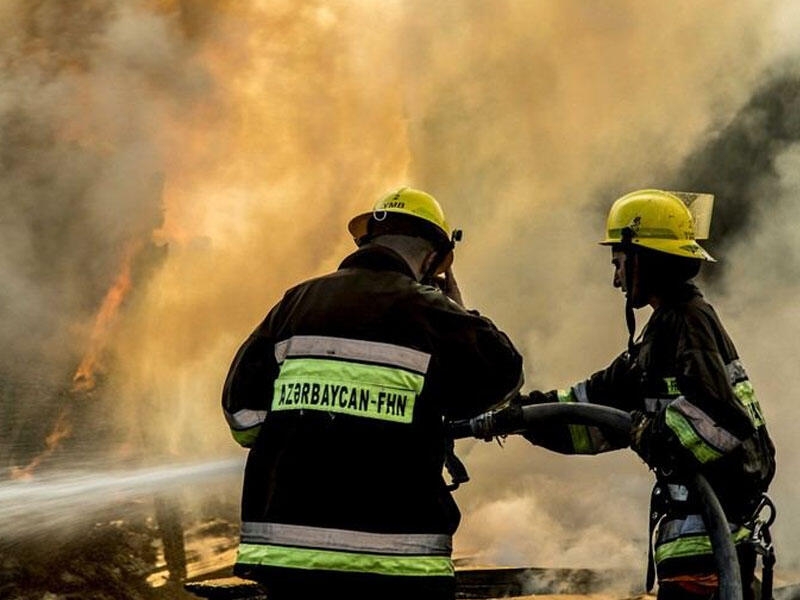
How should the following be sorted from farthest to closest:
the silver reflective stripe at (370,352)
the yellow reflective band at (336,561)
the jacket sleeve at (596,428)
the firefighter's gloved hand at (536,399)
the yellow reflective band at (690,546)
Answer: the firefighter's gloved hand at (536,399) → the jacket sleeve at (596,428) → the yellow reflective band at (690,546) → the silver reflective stripe at (370,352) → the yellow reflective band at (336,561)

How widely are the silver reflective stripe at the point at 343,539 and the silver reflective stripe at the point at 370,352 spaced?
465 millimetres

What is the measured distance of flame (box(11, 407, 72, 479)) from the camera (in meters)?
12.2

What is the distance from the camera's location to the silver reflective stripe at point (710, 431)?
298 centimetres

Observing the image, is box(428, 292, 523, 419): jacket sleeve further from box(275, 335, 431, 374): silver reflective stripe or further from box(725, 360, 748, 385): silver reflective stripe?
box(725, 360, 748, 385): silver reflective stripe

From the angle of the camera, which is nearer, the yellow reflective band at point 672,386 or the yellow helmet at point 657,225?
the yellow reflective band at point 672,386

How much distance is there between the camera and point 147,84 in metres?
12.9

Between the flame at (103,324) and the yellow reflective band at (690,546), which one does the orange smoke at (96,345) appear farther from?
the yellow reflective band at (690,546)

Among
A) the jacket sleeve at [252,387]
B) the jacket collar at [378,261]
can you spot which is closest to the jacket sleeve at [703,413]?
the jacket collar at [378,261]

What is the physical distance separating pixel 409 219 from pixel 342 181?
1248 centimetres

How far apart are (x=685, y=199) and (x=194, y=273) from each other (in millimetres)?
13154

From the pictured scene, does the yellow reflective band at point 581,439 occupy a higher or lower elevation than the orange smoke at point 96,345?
lower

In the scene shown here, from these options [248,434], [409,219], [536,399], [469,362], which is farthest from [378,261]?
[536,399]

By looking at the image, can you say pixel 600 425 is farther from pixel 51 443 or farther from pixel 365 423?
pixel 51 443

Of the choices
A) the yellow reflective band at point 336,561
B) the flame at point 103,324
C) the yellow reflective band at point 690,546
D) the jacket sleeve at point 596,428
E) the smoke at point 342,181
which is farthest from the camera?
the flame at point 103,324
